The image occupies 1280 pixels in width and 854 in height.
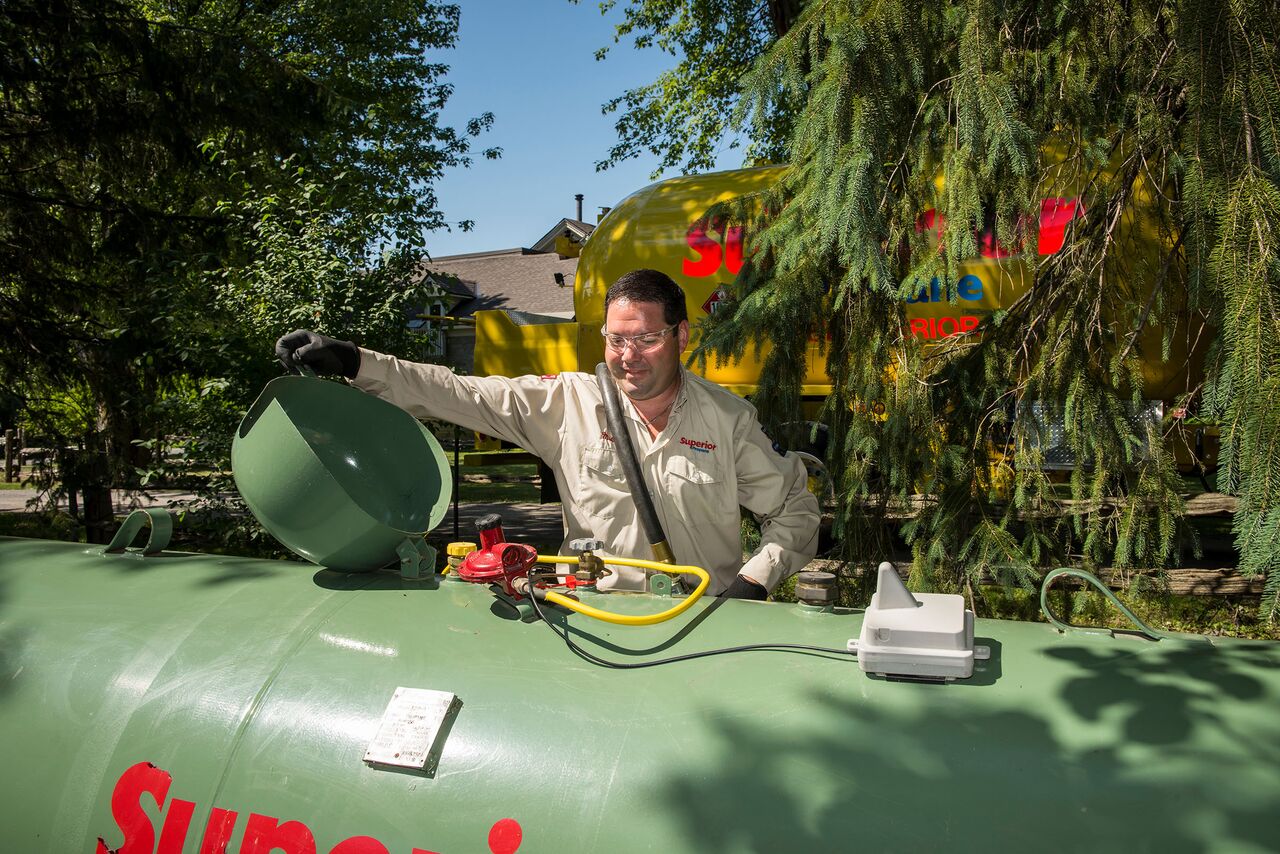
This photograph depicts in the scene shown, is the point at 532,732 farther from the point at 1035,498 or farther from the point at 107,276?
the point at 107,276

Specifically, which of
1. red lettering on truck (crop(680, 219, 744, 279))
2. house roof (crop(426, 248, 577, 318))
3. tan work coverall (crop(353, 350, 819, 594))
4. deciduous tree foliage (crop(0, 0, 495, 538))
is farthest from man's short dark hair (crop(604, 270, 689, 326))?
house roof (crop(426, 248, 577, 318))

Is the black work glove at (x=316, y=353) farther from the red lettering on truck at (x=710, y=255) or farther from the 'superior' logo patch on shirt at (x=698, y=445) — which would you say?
the red lettering on truck at (x=710, y=255)

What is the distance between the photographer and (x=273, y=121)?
25.9 ft

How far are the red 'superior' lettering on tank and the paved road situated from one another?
6091 millimetres

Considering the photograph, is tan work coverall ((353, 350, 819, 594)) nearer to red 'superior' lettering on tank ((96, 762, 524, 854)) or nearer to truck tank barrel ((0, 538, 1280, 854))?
truck tank barrel ((0, 538, 1280, 854))

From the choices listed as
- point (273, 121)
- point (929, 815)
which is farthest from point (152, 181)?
point (929, 815)

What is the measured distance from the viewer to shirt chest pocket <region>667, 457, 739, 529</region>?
295cm

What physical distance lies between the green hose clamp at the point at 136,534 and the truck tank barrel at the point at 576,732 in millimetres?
326

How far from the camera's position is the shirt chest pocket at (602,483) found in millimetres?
2967

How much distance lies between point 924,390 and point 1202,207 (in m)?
1.37

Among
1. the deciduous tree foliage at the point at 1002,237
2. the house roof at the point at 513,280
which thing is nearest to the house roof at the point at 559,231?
the house roof at the point at 513,280

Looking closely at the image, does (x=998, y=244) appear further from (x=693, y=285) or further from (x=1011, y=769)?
(x=693, y=285)

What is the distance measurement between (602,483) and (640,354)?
0.42 meters

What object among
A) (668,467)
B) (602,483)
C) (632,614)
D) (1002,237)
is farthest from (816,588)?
(1002,237)
